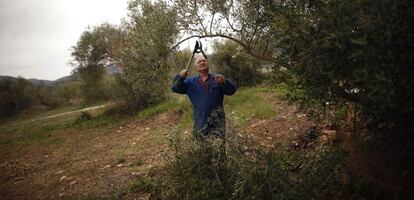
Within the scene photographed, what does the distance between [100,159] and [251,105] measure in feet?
19.5

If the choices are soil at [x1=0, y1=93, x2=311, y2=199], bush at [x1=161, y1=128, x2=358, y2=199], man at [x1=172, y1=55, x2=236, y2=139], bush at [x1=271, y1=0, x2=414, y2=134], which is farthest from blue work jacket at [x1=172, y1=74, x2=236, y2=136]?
bush at [x1=271, y1=0, x2=414, y2=134]

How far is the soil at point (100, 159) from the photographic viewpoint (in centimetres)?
847

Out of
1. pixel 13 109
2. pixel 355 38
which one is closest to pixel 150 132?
pixel 355 38

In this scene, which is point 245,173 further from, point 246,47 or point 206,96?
point 246,47

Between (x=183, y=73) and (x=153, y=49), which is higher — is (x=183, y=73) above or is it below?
below

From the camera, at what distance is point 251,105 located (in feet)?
45.9

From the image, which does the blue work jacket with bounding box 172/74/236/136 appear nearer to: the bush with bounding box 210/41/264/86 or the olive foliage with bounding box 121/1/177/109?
the olive foliage with bounding box 121/1/177/109

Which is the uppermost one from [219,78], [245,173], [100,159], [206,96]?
[219,78]

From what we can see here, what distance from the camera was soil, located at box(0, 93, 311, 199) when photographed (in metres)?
8.47

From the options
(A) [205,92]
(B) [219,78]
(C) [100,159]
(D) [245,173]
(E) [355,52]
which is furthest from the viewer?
(C) [100,159]

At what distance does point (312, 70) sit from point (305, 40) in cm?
40

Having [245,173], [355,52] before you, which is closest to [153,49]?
[245,173]

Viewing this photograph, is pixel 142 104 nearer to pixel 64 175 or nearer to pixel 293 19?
pixel 64 175

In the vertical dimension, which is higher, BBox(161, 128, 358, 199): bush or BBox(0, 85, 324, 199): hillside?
BBox(161, 128, 358, 199): bush
